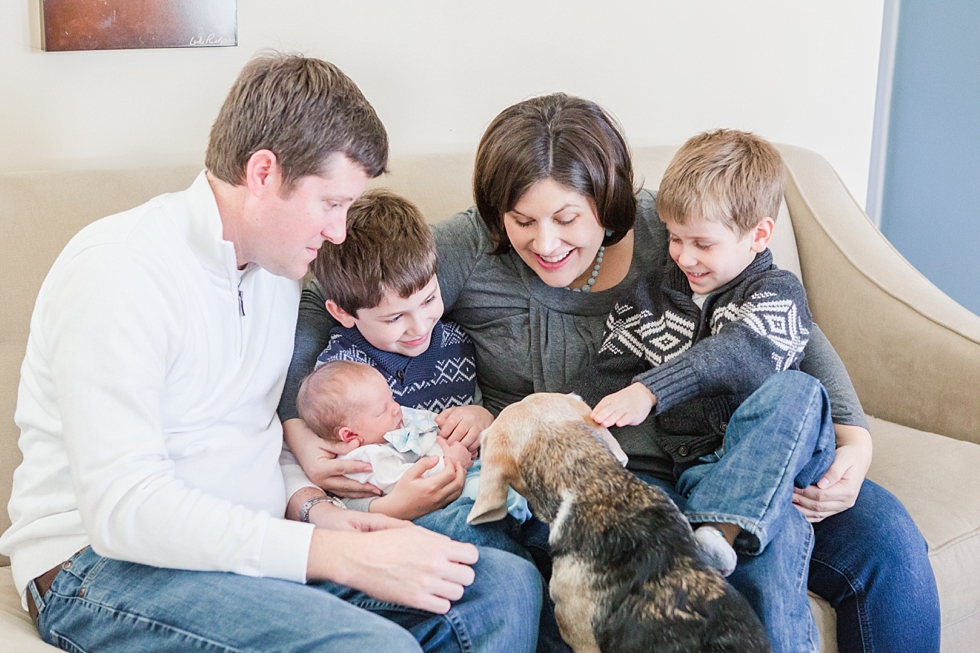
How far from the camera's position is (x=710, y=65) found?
3.06 meters

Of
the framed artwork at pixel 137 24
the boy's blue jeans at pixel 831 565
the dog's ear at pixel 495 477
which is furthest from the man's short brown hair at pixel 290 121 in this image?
the boy's blue jeans at pixel 831 565

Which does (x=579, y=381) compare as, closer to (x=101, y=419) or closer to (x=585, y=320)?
(x=585, y=320)

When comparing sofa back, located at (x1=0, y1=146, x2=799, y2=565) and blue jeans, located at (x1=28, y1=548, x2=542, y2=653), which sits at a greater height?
sofa back, located at (x1=0, y1=146, x2=799, y2=565)

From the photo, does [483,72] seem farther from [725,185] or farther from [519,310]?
[725,185]

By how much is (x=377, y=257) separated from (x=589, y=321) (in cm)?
53

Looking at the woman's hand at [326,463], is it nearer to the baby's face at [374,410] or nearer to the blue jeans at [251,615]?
the baby's face at [374,410]

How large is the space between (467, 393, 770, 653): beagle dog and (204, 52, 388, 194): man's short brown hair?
54 centimetres

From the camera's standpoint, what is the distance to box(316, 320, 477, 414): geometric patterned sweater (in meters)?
2.01

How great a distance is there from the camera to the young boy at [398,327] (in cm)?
181

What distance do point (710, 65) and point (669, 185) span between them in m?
1.31

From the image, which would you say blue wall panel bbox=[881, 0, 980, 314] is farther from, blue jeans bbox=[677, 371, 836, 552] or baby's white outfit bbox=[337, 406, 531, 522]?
baby's white outfit bbox=[337, 406, 531, 522]

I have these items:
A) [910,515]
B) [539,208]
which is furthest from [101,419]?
[910,515]

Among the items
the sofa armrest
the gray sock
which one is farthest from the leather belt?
the sofa armrest

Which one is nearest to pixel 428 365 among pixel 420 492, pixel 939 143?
pixel 420 492
